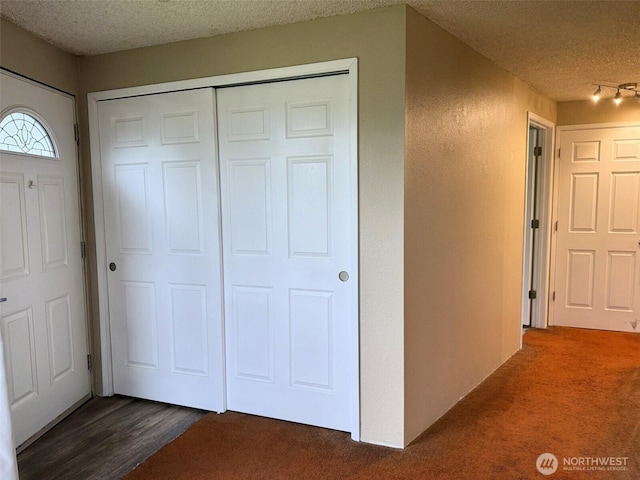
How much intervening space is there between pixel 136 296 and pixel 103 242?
0.41m

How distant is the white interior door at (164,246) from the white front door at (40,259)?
0.21m

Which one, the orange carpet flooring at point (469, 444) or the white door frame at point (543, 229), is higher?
the white door frame at point (543, 229)

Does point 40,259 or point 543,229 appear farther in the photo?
point 543,229

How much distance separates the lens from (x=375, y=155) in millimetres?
2406

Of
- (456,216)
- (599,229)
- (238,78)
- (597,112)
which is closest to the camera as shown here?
(238,78)

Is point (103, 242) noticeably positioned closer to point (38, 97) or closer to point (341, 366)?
point (38, 97)

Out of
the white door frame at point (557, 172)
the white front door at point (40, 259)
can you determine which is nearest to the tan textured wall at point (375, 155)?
the white front door at point (40, 259)

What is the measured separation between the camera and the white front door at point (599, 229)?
4438 millimetres

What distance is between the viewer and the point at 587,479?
88.2 inches

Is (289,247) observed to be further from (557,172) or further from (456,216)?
(557,172)

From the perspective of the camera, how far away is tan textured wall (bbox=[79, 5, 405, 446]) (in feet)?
7.72

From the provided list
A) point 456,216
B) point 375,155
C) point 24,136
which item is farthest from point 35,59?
point 456,216

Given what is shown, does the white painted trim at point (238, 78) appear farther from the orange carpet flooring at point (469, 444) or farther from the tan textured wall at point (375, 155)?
the orange carpet flooring at point (469, 444)

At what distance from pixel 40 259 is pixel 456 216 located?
8.04ft
